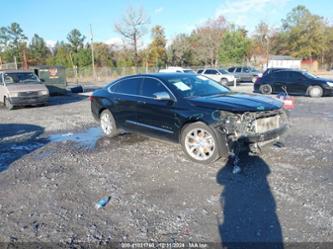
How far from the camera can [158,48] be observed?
196 feet

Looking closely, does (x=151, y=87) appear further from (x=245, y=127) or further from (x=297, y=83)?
(x=297, y=83)

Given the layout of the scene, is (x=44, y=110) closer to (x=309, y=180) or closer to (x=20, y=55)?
(x=309, y=180)

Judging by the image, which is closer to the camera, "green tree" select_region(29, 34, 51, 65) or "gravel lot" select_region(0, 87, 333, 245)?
"gravel lot" select_region(0, 87, 333, 245)

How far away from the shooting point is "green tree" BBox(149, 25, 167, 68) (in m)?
58.9

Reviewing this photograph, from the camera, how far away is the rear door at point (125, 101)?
24.0 ft

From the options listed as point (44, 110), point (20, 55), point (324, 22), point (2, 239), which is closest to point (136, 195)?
point (2, 239)

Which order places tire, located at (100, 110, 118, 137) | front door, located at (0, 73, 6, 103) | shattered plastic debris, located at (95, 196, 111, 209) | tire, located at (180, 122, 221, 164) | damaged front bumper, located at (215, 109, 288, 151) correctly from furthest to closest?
front door, located at (0, 73, 6, 103)
tire, located at (100, 110, 118, 137)
tire, located at (180, 122, 221, 164)
damaged front bumper, located at (215, 109, 288, 151)
shattered plastic debris, located at (95, 196, 111, 209)

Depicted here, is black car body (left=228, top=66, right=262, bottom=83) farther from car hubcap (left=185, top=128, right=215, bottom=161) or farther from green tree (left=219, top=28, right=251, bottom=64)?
green tree (left=219, top=28, right=251, bottom=64)

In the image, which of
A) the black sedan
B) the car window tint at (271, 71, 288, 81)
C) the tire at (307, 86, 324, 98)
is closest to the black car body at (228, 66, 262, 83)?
the car window tint at (271, 71, 288, 81)

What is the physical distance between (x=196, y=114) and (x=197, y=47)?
61.8 meters

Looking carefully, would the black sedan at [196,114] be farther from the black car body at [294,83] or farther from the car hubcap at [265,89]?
the car hubcap at [265,89]

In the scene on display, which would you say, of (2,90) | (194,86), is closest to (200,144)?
(194,86)

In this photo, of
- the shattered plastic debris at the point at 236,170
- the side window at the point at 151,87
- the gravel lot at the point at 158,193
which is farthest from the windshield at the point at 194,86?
the shattered plastic debris at the point at 236,170

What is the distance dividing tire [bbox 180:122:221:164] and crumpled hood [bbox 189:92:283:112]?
403mm
